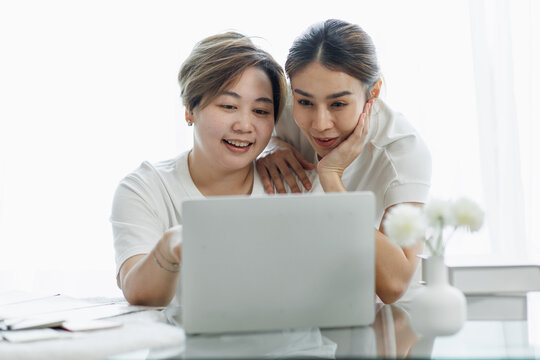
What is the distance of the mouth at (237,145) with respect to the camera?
177cm

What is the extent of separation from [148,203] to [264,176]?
361mm

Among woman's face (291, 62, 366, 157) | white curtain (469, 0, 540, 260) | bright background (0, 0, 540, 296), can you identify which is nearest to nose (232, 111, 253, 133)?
woman's face (291, 62, 366, 157)

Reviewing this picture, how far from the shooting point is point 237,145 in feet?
5.84

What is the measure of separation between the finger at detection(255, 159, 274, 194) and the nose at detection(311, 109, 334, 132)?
0.83 ft

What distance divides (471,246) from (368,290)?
255cm

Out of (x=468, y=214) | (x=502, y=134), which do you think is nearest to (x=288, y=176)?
(x=468, y=214)

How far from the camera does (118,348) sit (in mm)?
1021

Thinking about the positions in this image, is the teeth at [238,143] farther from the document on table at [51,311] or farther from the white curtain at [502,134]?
the white curtain at [502,134]

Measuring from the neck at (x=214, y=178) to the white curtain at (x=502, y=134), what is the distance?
1.97 metres

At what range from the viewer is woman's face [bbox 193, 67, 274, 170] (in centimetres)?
173

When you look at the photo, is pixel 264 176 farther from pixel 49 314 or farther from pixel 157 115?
pixel 157 115

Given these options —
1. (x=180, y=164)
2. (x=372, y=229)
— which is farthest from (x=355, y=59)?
(x=372, y=229)

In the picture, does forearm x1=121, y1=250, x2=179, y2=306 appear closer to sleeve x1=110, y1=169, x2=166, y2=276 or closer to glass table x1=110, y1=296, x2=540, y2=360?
sleeve x1=110, y1=169, x2=166, y2=276

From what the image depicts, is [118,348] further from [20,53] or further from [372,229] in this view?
[20,53]
